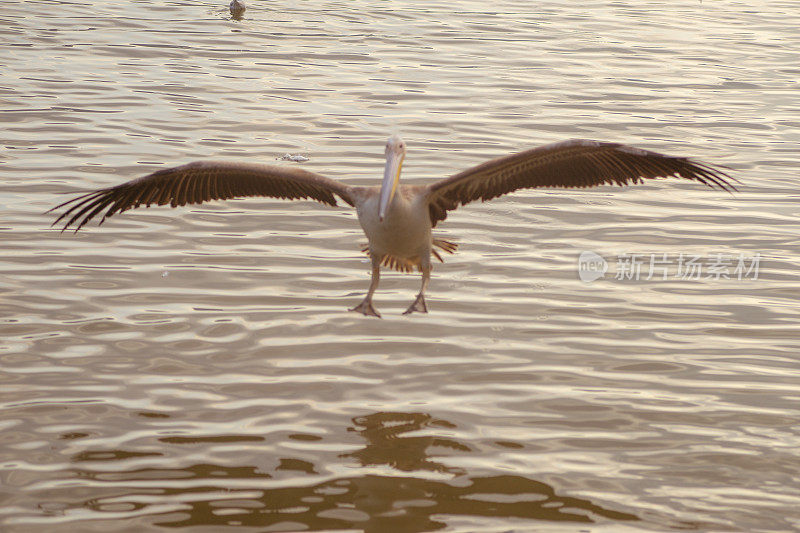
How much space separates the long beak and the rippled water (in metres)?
1.13

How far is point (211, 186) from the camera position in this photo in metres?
7.63

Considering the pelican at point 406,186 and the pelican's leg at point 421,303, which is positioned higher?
the pelican at point 406,186

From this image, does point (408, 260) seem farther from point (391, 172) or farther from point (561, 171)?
point (561, 171)

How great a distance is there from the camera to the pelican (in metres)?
6.70

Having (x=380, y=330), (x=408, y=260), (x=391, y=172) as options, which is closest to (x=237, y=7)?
(x=408, y=260)

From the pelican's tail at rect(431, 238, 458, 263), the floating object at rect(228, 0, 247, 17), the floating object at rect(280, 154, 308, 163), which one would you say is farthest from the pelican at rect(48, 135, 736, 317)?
the floating object at rect(228, 0, 247, 17)

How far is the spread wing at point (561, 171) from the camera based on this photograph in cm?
666

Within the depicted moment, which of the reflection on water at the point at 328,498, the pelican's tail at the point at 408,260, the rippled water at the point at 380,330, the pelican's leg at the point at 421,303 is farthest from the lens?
the pelican's tail at the point at 408,260

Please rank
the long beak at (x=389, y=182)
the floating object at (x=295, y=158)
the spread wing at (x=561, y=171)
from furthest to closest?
the floating object at (x=295, y=158)
the spread wing at (x=561, y=171)
the long beak at (x=389, y=182)

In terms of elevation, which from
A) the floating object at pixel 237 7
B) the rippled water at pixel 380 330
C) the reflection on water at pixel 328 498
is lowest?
the reflection on water at pixel 328 498

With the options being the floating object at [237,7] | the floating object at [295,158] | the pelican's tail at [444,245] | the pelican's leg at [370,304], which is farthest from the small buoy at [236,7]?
the pelican's leg at [370,304]

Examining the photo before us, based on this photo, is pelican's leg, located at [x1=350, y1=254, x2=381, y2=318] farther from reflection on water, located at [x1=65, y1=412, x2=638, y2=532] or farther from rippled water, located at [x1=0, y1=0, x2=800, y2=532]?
reflection on water, located at [x1=65, y1=412, x2=638, y2=532]

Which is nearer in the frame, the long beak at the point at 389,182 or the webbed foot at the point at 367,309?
the long beak at the point at 389,182

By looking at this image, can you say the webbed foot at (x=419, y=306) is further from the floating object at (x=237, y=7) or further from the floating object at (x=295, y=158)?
the floating object at (x=237, y=7)
